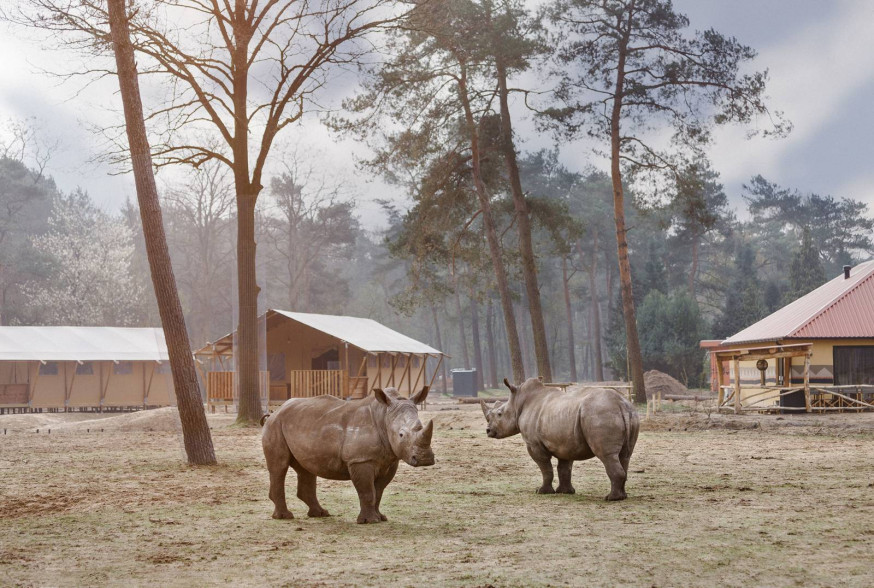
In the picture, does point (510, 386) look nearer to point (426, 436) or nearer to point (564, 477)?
point (564, 477)

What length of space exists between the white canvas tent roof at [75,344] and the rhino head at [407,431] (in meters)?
31.2

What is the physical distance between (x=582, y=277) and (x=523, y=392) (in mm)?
72653

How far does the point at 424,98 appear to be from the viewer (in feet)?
107

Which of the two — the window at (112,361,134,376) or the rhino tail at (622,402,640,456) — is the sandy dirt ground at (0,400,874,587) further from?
the window at (112,361,134,376)

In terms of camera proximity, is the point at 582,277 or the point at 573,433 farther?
the point at 582,277

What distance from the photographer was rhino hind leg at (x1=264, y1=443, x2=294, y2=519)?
8.55 m

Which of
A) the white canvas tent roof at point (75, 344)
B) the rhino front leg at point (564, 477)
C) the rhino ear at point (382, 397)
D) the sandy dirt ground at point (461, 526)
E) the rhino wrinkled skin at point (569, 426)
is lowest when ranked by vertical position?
the sandy dirt ground at point (461, 526)

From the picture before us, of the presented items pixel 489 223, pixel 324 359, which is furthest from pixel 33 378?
pixel 489 223

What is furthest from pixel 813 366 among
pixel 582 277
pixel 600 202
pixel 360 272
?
pixel 360 272

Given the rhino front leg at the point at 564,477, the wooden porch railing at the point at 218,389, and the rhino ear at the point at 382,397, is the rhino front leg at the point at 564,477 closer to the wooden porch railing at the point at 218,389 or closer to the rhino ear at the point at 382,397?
the rhino ear at the point at 382,397

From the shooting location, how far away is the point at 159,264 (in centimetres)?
1506

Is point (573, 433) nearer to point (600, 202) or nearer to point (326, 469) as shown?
point (326, 469)

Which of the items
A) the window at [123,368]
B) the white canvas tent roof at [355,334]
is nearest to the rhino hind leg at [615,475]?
the white canvas tent roof at [355,334]

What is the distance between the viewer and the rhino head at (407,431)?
7.53m
